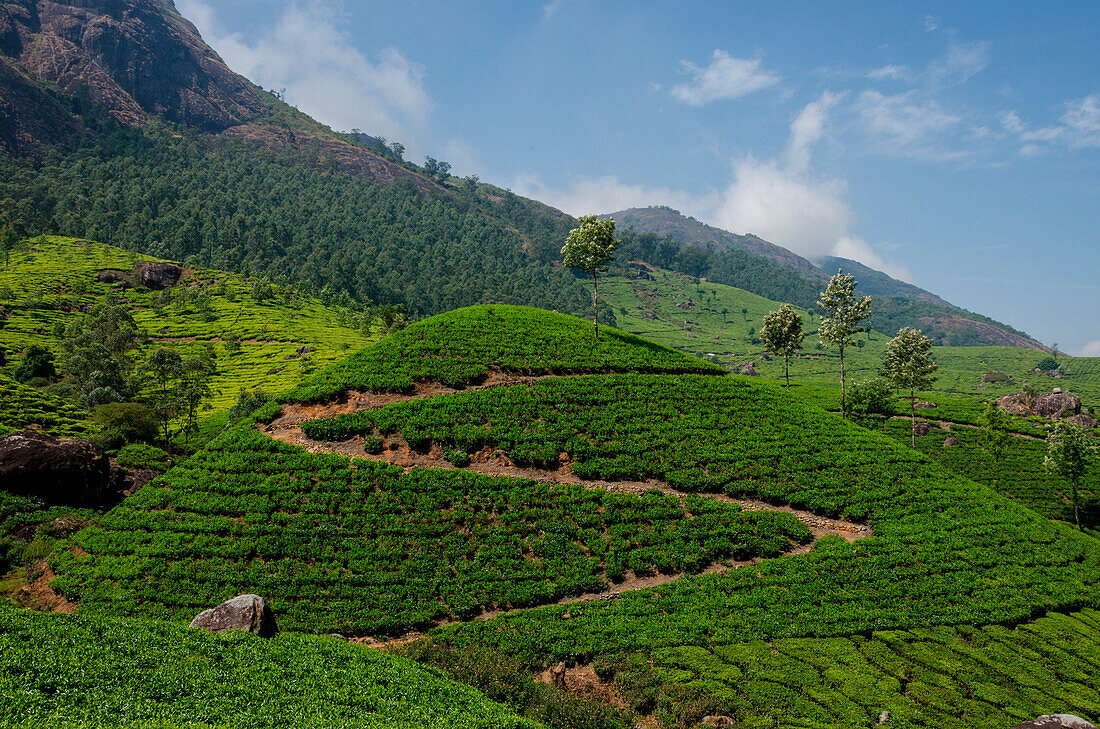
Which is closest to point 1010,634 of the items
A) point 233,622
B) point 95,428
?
point 233,622

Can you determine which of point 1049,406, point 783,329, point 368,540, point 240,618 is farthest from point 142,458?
point 1049,406

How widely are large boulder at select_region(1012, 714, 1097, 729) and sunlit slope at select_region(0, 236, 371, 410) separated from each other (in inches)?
3461

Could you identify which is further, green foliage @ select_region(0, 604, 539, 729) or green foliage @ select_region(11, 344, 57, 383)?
green foliage @ select_region(11, 344, 57, 383)

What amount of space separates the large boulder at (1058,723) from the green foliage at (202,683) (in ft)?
62.6

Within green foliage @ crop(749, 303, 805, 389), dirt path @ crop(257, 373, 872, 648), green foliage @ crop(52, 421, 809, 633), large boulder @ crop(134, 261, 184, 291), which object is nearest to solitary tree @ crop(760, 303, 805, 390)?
green foliage @ crop(749, 303, 805, 389)

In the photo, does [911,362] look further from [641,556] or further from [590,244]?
[641,556]

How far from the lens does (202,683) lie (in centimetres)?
1496

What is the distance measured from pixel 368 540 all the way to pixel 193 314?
12370 centimetres

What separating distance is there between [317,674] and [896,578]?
101 feet

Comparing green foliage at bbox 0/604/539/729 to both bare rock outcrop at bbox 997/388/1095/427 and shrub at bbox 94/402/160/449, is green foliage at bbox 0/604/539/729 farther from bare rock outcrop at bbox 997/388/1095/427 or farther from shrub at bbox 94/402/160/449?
bare rock outcrop at bbox 997/388/1095/427

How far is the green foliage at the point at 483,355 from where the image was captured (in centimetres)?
3950

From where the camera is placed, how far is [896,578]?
2803 centimetres

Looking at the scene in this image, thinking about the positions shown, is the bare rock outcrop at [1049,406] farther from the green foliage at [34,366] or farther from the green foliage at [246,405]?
the green foliage at [34,366]

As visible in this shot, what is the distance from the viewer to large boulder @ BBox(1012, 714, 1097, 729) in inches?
703
